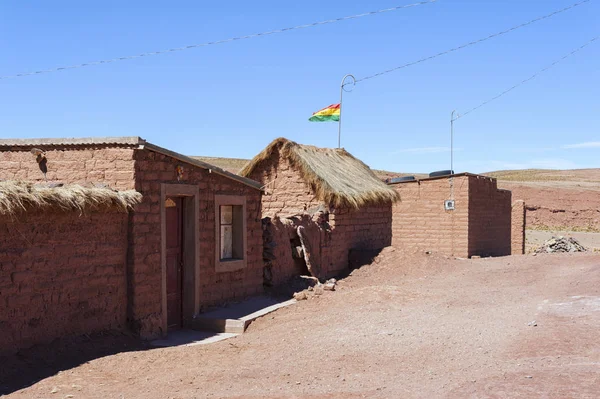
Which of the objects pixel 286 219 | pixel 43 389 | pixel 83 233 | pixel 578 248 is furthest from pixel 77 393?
pixel 578 248

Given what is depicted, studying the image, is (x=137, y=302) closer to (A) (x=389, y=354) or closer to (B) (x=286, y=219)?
(A) (x=389, y=354)

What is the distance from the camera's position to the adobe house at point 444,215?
21344mm

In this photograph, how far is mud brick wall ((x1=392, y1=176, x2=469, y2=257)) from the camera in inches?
840

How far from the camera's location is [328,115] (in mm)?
22562

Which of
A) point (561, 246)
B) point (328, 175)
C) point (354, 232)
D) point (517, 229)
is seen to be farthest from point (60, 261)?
point (517, 229)

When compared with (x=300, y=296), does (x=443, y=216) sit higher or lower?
higher

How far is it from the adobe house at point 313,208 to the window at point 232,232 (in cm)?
126

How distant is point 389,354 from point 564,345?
2.04m

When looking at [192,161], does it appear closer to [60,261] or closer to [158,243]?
[158,243]

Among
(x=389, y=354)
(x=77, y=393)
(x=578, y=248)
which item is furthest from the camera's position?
(x=578, y=248)

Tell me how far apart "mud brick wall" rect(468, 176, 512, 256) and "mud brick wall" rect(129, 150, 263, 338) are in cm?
1089

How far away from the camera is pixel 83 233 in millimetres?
8695

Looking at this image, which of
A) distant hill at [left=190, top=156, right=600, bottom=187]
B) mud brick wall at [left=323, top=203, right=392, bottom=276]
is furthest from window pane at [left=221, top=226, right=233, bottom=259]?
distant hill at [left=190, top=156, right=600, bottom=187]

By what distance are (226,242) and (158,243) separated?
2.73 m
